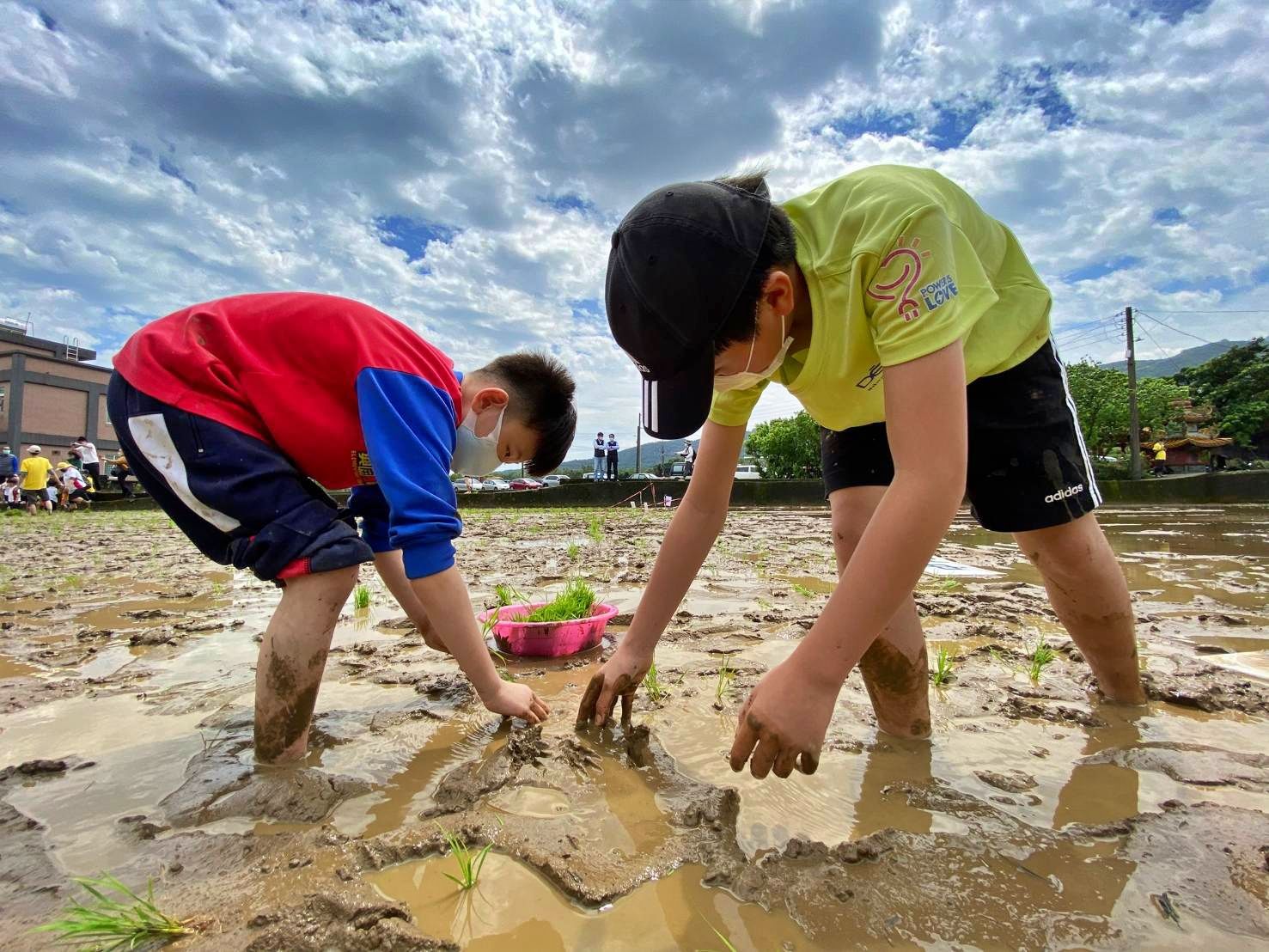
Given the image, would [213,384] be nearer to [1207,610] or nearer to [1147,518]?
[1207,610]

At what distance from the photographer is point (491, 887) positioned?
40.9 inches

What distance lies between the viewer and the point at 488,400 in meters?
1.98

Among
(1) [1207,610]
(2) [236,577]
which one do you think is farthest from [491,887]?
(2) [236,577]

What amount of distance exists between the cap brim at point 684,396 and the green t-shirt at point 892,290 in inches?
9.7

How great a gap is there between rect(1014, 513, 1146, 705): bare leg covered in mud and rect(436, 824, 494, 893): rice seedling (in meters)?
1.51

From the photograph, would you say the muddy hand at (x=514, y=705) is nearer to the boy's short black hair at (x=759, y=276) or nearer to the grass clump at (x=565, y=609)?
the grass clump at (x=565, y=609)

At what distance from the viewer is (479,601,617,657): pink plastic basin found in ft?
8.01

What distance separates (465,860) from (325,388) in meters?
1.19

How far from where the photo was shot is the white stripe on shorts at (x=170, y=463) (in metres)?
1.60

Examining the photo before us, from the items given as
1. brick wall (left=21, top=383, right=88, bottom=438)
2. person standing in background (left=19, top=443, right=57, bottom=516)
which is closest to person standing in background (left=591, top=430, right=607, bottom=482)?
person standing in background (left=19, top=443, right=57, bottom=516)

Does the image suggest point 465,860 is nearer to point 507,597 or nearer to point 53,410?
point 507,597

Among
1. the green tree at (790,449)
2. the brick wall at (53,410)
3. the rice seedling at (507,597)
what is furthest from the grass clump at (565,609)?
the brick wall at (53,410)

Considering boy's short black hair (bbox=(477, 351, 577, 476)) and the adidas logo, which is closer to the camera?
the adidas logo

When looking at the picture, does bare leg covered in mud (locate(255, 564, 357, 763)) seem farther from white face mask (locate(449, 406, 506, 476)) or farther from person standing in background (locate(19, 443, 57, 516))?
person standing in background (locate(19, 443, 57, 516))
